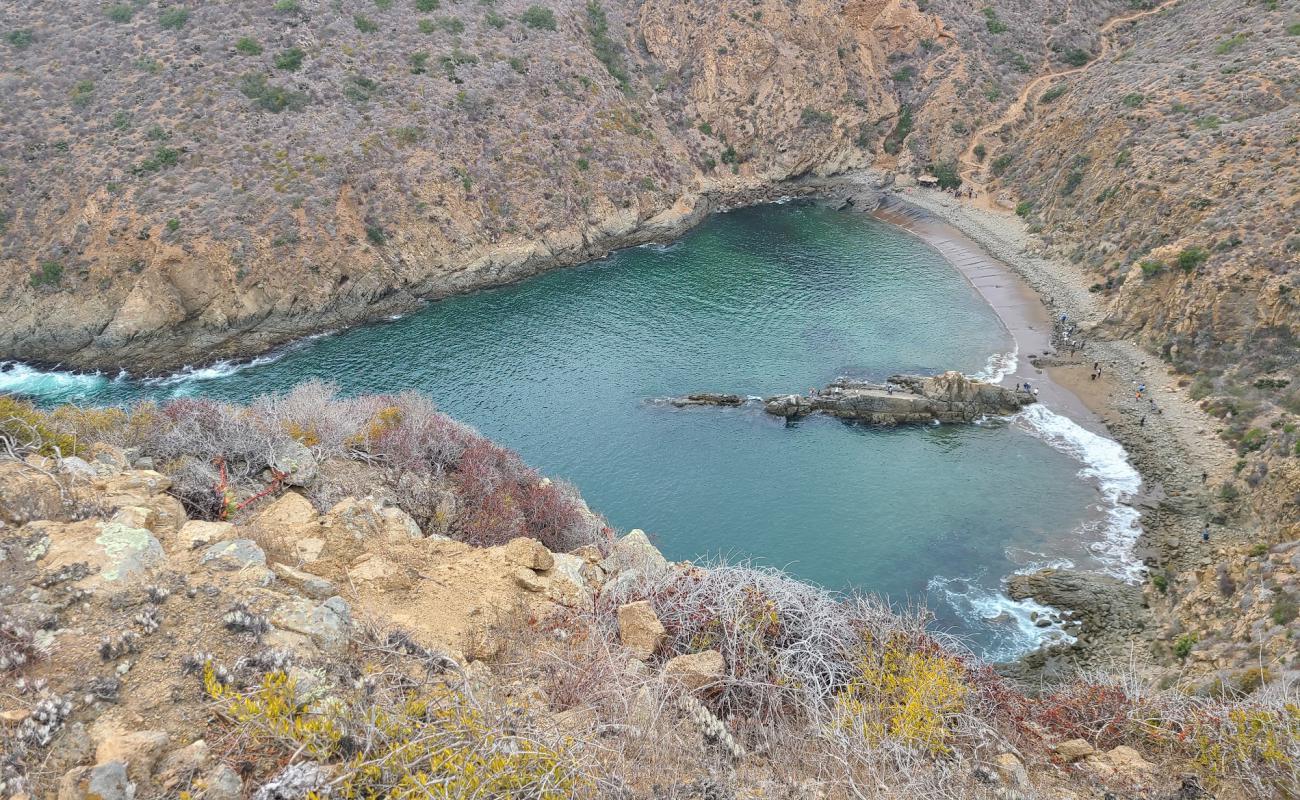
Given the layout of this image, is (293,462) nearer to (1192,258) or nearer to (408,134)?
(1192,258)

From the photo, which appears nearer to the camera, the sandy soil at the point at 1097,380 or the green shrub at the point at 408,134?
the sandy soil at the point at 1097,380

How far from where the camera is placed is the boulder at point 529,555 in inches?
514

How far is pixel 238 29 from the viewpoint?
198ft

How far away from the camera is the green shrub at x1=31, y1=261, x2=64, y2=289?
158ft

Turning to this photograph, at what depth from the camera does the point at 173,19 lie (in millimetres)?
59531

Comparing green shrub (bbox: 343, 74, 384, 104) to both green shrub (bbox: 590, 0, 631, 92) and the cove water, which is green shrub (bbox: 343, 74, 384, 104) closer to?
the cove water

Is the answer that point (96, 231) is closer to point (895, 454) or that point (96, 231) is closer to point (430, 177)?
point (430, 177)

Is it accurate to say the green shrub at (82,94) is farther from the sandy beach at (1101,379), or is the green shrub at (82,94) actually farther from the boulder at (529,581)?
the sandy beach at (1101,379)

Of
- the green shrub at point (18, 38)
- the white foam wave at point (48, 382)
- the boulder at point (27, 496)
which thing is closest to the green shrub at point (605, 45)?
the green shrub at point (18, 38)

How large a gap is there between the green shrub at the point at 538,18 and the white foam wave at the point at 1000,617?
6497cm

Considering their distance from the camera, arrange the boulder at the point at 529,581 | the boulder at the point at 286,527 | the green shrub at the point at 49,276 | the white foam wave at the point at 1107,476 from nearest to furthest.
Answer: the boulder at the point at 286,527, the boulder at the point at 529,581, the white foam wave at the point at 1107,476, the green shrub at the point at 49,276

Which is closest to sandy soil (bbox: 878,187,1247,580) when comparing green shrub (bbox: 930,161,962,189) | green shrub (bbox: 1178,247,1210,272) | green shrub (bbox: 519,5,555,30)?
green shrub (bbox: 930,161,962,189)

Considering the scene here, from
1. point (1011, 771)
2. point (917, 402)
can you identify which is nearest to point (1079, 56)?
point (917, 402)

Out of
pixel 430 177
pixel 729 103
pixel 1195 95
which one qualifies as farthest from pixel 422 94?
pixel 1195 95
